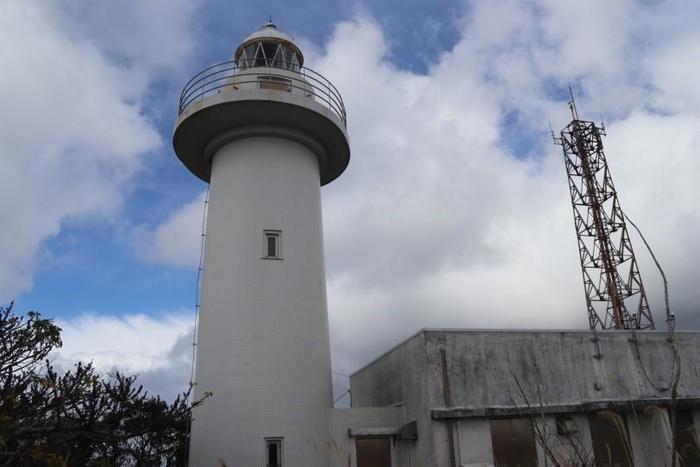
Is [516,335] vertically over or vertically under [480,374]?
over

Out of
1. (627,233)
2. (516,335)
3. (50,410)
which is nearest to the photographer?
(50,410)

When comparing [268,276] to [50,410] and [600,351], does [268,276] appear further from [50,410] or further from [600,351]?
[600,351]

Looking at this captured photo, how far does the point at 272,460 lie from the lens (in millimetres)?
12875

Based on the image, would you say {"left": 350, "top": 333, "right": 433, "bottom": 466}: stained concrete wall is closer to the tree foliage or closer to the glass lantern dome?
the tree foliage

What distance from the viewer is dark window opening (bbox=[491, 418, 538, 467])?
12.8 meters

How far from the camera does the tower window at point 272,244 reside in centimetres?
1448

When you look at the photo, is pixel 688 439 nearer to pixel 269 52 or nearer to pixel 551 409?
pixel 551 409

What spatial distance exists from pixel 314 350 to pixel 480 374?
155 inches

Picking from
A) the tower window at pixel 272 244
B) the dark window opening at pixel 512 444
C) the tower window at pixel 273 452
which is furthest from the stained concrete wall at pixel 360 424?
the tower window at pixel 272 244

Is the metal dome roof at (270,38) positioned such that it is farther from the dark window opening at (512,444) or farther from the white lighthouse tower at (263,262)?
the dark window opening at (512,444)

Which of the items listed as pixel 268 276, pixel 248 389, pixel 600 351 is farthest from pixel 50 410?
pixel 600 351

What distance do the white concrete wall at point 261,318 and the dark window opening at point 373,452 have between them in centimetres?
80

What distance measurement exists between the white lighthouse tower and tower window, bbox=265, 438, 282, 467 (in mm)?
30

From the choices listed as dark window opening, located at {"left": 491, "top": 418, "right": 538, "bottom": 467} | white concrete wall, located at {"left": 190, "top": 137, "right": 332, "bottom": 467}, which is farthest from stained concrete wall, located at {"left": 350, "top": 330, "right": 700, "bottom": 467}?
white concrete wall, located at {"left": 190, "top": 137, "right": 332, "bottom": 467}
